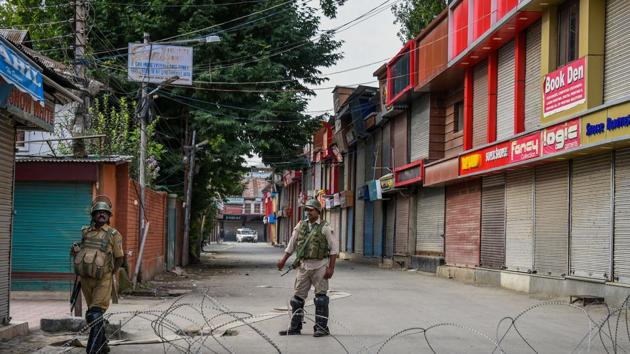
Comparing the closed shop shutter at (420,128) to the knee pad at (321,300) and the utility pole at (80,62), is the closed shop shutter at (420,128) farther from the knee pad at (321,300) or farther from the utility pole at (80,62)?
the knee pad at (321,300)

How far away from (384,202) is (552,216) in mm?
17358

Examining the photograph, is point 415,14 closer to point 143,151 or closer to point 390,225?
point 390,225

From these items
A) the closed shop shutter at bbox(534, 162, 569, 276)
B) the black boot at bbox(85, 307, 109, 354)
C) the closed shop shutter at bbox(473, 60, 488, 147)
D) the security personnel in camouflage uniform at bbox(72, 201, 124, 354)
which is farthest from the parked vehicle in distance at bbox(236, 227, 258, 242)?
the black boot at bbox(85, 307, 109, 354)

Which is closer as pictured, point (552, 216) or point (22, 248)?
point (22, 248)

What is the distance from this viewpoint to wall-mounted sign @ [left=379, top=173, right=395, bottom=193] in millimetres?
31672

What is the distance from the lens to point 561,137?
1612 centimetres

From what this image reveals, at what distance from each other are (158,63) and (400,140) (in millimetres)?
12754

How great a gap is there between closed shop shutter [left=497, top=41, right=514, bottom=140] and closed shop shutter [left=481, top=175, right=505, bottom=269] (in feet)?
4.58

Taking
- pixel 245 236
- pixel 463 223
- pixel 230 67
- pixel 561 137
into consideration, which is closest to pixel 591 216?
pixel 561 137

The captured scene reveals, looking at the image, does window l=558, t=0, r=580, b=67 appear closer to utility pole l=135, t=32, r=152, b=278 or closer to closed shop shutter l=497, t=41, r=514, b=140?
closed shop shutter l=497, t=41, r=514, b=140

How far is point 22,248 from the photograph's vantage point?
15.0 m

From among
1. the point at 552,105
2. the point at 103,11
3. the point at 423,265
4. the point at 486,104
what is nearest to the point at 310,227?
the point at 552,105

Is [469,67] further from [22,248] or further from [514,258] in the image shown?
[22,248]

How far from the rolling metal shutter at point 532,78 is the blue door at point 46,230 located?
36.3 feet
